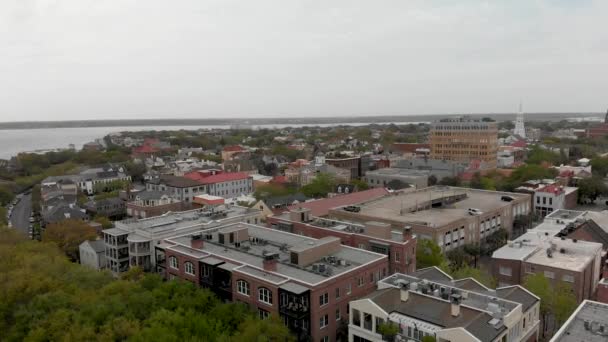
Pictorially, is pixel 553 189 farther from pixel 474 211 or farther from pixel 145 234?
pixel 145 234

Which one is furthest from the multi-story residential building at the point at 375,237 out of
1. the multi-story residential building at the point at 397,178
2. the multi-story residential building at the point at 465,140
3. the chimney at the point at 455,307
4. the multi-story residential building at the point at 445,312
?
the multi-story residential building at the point at 465,140

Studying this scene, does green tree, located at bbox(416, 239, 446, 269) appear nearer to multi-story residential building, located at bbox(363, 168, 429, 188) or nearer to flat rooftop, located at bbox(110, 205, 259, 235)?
flat rooftop, located at bbox(110, 205, 259, 235)

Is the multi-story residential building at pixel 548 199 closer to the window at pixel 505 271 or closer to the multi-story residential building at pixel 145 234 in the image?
the window at pixel 505 271

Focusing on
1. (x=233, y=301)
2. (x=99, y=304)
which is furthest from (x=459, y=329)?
(x=99, y=304)

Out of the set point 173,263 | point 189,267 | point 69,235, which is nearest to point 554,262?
point 189,267

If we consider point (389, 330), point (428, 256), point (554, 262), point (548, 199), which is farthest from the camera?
point (548, 199)

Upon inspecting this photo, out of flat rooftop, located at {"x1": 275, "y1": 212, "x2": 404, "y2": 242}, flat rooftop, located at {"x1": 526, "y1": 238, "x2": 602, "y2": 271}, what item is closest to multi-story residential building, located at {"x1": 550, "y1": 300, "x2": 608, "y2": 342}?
flat rooftop, located at {"x1": 526, "y1": 238, "x2": 602, "y2": 271}

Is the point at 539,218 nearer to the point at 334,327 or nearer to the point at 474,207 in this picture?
the point at 474,207
